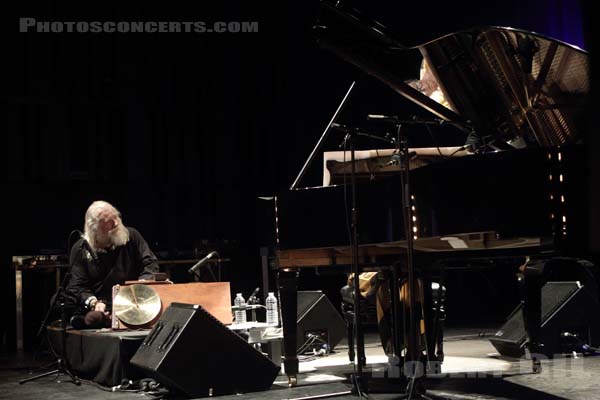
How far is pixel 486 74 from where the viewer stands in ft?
13.3

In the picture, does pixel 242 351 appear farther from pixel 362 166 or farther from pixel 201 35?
pixel 201 35

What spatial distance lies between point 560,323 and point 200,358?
268 cm

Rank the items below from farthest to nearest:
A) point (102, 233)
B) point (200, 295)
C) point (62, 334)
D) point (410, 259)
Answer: point (102, 233), point (62, 334), point (200, 295), point (410, 259)

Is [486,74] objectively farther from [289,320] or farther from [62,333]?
[62,333]

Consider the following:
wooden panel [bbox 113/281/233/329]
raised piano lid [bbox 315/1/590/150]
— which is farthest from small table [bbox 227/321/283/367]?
raised piano lid [bbox 315/1/590/150]

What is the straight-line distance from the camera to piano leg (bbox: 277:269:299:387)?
4410 millimetres

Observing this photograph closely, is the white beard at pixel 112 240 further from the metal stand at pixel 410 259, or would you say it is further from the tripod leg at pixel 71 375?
the metal stand at pixel 410 259

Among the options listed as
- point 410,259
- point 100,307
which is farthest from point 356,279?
point 100,307

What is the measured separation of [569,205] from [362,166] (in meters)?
1.46

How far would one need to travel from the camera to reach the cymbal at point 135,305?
495 centimetres

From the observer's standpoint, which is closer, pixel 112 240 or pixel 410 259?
pixel 410 259

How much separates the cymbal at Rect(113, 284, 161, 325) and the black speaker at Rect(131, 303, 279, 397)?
788 mm

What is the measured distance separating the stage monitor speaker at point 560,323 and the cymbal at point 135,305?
8.03ft

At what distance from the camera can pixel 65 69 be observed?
28.6ft
